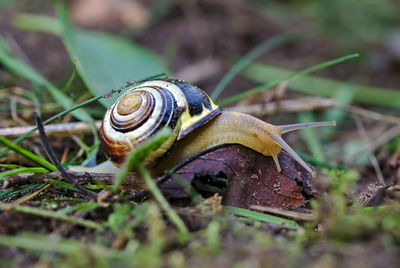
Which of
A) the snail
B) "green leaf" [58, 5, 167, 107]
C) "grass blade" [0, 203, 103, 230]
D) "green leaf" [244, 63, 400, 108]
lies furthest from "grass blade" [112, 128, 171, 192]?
"green leaf" [244, 63, 400, 108]

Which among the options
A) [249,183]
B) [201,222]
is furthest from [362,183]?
[201,222]

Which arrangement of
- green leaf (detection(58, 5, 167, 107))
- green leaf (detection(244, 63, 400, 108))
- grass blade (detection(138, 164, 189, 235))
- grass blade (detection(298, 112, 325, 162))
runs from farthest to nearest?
green leaf (detection(244, 63, 400, 108)) < green leaf (detection(58, 5, 167, 107)) < grass blade (detection(298, 112, 325, 162)) < grass blade (detection(138, 164, 189, 235))

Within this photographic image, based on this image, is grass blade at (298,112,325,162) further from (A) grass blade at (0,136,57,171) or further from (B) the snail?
(A) grass blade at (0,136,57,171)

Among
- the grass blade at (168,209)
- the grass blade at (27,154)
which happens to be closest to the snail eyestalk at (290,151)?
the grass blade at (168,209)

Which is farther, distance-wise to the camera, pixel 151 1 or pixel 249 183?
pixel 151 1

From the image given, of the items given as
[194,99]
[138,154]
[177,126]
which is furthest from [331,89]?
[138,154]

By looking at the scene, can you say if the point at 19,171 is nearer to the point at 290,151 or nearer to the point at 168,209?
the point at 168,209

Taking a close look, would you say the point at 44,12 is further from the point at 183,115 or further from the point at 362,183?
the point at 362,183
